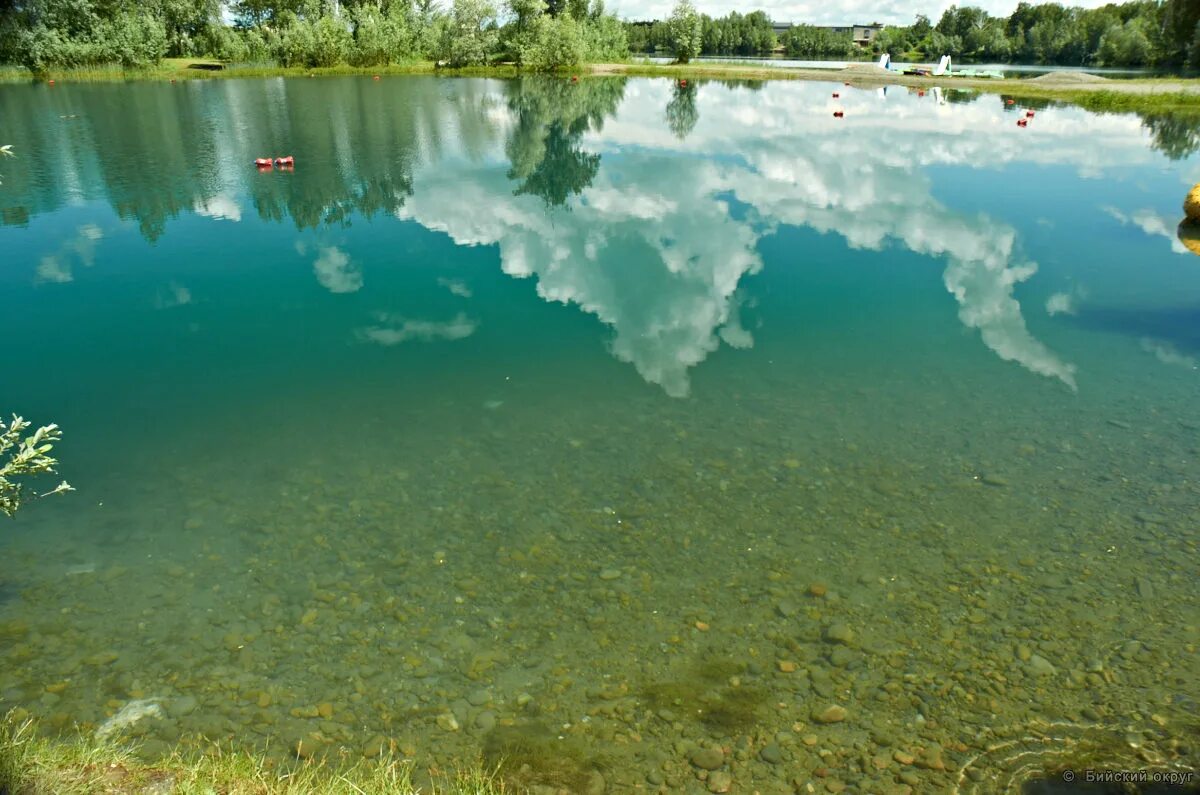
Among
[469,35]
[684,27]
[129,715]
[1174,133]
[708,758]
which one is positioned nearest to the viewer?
[708,758]

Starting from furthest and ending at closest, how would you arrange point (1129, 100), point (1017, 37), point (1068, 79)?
point (1017, 37)
point (1068, 79)
point (1129, 100)

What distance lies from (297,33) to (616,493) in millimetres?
80890

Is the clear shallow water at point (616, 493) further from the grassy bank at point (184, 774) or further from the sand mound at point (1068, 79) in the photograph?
the sand mound at point (1068, 79)

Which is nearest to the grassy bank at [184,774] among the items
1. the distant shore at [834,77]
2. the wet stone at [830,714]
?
the wet stone at [830,714]

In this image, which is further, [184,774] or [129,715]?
[129,715]

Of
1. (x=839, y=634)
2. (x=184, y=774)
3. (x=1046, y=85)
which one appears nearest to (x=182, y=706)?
(x=184, y=774)

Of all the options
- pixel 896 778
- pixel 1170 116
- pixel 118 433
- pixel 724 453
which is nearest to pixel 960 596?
pixel 896 778

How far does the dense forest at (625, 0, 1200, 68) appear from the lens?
89938 millimetres

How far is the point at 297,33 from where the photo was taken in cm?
7331

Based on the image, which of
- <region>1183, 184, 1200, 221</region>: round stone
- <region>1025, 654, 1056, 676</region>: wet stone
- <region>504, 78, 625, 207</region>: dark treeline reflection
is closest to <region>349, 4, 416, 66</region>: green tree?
<region>504, 78, 625, 207</region>: dark treeline reflection

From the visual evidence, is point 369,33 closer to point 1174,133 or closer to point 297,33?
point 297,33

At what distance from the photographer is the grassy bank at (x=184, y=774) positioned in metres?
3.97

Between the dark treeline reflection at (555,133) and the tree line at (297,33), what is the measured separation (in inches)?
793

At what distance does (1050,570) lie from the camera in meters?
6.98
